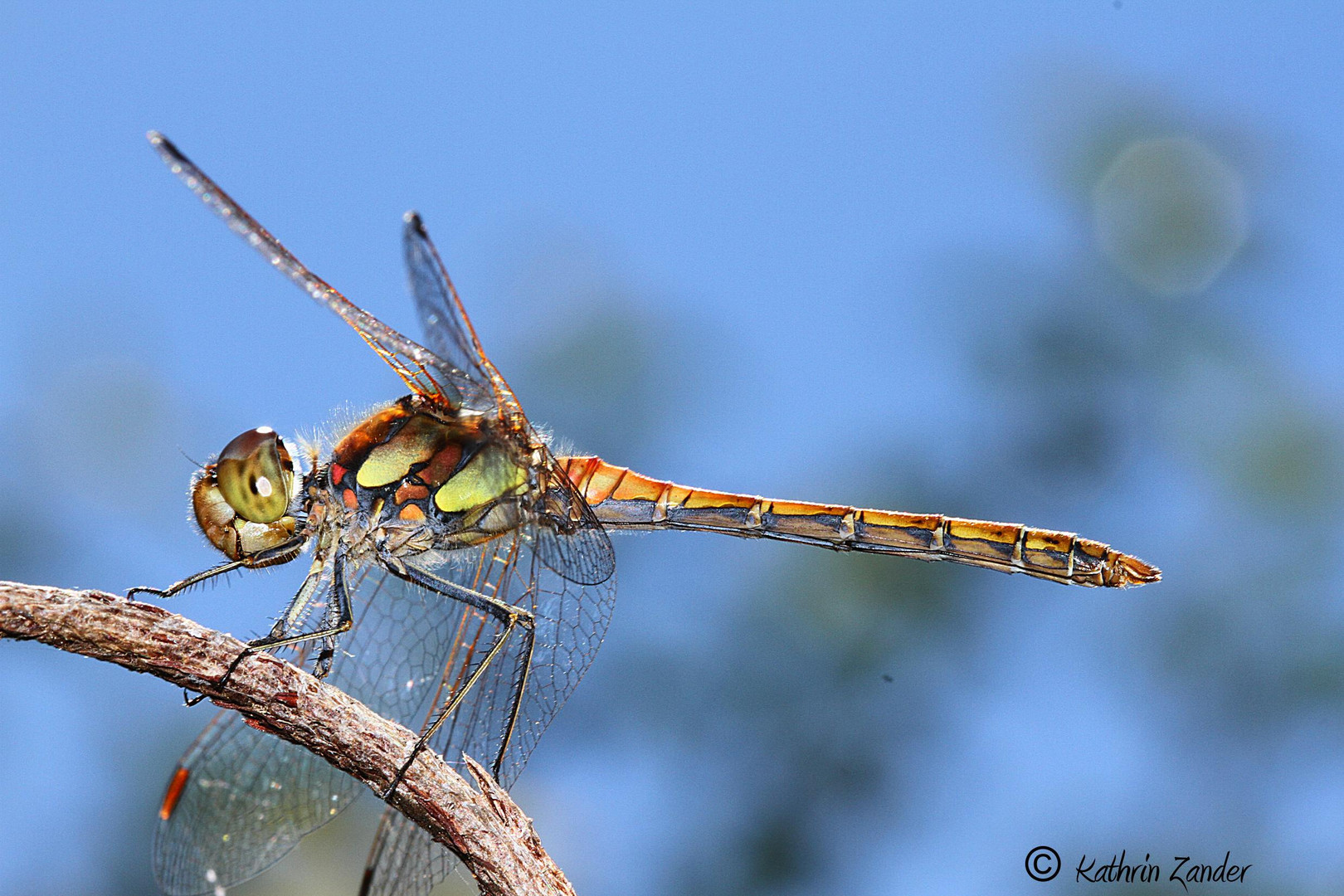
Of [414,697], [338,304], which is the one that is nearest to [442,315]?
[338,304]

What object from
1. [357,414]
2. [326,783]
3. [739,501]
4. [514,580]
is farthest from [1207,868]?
[357,414]

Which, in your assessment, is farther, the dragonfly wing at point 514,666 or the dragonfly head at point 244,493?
the dragonfly wing at point 514,666

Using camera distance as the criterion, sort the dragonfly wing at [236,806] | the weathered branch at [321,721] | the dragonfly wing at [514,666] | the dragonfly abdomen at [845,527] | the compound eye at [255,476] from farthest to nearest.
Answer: the dragonfly abdomen at [845,527] < the dragonfly wing at [236,806] < the dragonfly wing at [514,666] < the compound eye at [255,476] < the weathered branch at [321,721]

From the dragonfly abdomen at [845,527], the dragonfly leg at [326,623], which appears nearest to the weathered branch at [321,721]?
the dragonfly leg at [326,623]

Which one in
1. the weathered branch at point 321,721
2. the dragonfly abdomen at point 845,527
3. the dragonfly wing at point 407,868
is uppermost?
the dragonfly abdomen at point 845,527

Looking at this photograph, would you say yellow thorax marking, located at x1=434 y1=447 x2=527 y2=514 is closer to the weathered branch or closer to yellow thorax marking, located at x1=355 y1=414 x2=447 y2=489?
yellow thorax marking, located at x1=355 y1=414 x2=447 y2=489

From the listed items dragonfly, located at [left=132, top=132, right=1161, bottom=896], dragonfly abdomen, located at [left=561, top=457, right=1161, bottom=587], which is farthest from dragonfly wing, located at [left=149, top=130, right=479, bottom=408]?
dragonfly abdomen, located at [left=561, top=457, right=1161, bottom=587]

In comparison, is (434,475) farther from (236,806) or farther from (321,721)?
(236,806)

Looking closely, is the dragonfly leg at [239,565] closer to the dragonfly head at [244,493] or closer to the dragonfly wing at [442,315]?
the dragonfly head at [244,493]
